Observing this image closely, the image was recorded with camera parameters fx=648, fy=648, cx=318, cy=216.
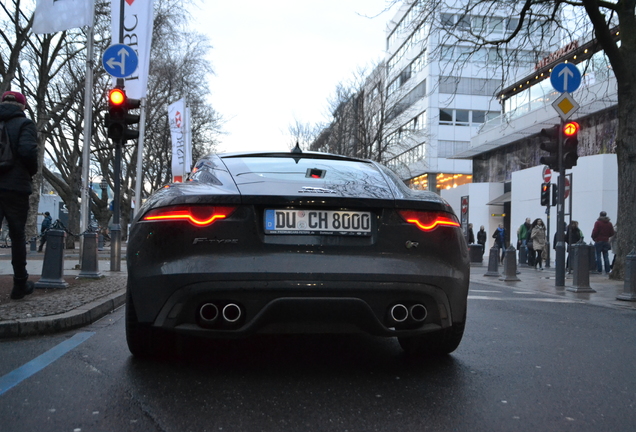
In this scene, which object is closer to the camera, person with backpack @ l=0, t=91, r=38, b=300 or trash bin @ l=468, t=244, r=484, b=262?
person with backpack @ l=0, t=91, r=38, b=300

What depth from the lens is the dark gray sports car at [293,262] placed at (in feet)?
11.2

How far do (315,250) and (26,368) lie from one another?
6.32 feet

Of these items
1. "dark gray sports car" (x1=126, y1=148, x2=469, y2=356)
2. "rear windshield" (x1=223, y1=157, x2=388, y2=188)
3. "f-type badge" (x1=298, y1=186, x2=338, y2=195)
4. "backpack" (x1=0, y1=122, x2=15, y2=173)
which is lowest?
"dark gray sports car" (x1=126, y1=148, x2=469, y2=356)

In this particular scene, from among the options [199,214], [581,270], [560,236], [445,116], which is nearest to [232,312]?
[199,214]

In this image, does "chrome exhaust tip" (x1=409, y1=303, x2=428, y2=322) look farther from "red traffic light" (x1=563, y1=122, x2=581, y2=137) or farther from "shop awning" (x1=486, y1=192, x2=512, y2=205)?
"shop awning" (x1=486, y1=192, x2=512, y2=205)

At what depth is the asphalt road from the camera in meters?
2.92

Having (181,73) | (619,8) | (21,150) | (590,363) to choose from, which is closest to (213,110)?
(181,73)

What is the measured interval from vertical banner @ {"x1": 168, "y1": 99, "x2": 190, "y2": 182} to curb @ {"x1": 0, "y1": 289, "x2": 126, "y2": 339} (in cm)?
1825

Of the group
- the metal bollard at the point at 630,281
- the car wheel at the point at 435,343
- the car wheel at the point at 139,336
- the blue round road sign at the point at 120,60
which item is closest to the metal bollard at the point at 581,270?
the metal bollard at the point at 630,281

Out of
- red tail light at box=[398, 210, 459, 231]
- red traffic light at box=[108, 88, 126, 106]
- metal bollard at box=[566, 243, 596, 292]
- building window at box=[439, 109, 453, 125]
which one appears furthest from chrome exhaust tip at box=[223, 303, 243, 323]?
building window at box=[439, 109, 453, 125]

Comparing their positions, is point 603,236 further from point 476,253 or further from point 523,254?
point 523,254

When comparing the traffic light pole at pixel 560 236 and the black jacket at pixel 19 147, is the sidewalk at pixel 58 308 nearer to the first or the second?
the black jacket at pixel 19 147

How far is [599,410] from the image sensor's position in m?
3.22

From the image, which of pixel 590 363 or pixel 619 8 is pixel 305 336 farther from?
pixel 619 8
